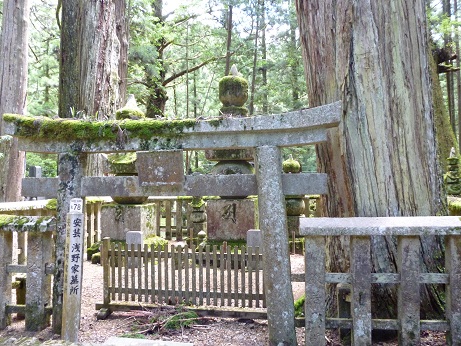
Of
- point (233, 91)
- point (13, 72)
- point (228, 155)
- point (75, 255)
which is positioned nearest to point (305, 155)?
point (233, 91)

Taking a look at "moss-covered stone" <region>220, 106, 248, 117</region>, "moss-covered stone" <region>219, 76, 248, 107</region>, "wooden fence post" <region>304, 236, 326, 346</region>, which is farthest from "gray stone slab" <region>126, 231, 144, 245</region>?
"wooden fence post" <region>304, 236, 326, 346</region>

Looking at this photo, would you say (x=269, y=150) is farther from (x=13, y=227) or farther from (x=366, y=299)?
(x=13, y=227)

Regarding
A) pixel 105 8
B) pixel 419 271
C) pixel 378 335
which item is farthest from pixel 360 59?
pixel 105 8

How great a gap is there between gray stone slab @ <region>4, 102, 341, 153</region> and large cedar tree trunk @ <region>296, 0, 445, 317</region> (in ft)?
1.43

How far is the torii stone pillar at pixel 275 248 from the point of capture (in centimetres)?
354

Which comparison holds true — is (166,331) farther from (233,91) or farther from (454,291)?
(233,91)

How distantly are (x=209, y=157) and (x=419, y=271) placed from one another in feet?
17.5

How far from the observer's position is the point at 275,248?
362 cm

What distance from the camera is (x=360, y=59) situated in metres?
3.66

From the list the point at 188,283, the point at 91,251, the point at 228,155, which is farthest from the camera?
the point at 91,251

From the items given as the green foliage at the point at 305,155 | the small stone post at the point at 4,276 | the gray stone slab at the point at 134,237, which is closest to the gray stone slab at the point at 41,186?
the small stone post at the point at 4,276

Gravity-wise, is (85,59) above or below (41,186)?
above

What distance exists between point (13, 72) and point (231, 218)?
6.24 metres

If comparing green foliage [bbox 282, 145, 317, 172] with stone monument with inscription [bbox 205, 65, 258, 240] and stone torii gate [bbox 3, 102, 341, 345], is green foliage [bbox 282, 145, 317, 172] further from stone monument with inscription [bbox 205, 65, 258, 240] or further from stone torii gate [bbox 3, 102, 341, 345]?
stone torii gate [bbox 3, 102, 341, 345]
